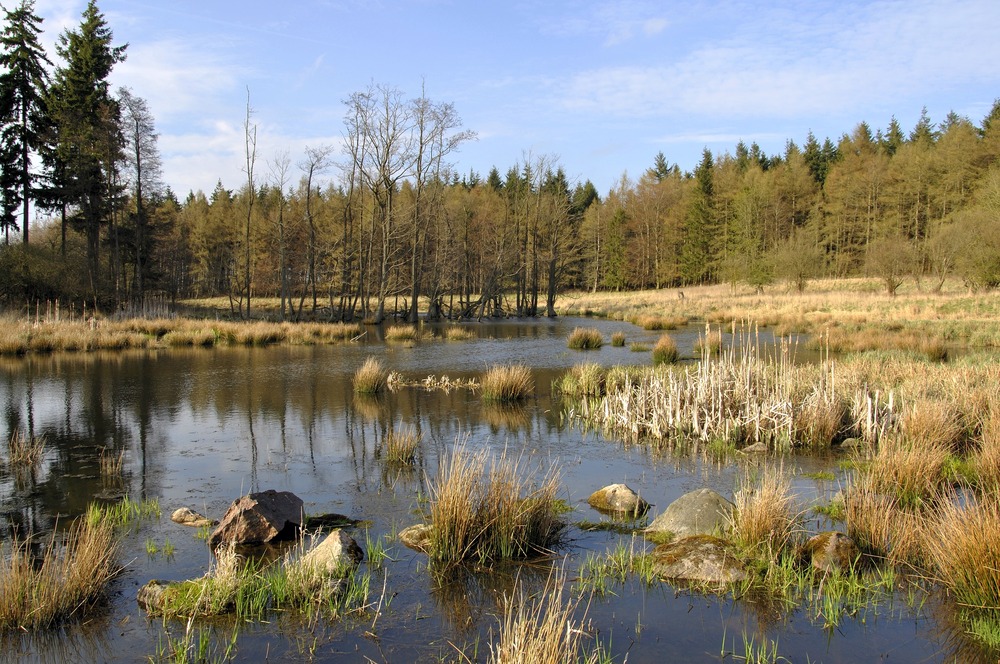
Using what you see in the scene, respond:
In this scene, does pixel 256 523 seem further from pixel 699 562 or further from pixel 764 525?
pixel 764 525

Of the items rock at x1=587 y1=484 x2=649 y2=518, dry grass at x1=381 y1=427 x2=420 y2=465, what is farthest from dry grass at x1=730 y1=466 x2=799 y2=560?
dry grass at x1=381 y1=427 x2=420 y2=465

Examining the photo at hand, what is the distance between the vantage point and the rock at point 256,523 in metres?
6.71

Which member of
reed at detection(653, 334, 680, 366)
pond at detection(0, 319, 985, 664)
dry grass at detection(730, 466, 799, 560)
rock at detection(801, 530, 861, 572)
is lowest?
pond at detection(0, 319, 985, 664)

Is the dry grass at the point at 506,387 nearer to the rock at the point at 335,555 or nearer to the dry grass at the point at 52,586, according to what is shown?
the rock at the point at 335,555

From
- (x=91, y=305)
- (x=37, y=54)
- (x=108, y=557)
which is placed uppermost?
(x=37, y=54)

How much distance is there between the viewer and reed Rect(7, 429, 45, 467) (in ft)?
31.8

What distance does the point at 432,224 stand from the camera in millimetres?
50031

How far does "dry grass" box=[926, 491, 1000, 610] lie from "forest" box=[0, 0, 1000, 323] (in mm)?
34928

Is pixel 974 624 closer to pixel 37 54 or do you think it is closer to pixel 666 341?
pixel 666 341

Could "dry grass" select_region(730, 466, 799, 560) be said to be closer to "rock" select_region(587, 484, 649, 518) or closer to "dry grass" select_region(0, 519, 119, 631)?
"rock" select_region(587, 484, 649, 518)

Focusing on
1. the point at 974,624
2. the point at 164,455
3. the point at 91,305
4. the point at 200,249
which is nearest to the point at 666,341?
the point at 164,455

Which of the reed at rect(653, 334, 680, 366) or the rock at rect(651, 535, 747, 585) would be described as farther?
the reed at rect(653, 334, 680, 366)

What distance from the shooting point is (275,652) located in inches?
188

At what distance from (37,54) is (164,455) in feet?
113
